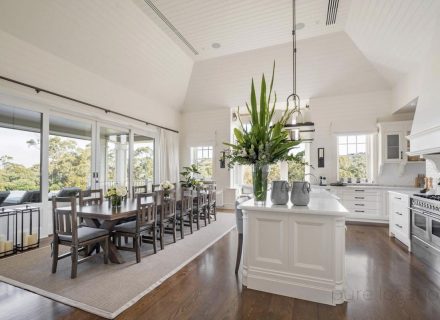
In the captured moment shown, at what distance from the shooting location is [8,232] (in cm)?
341

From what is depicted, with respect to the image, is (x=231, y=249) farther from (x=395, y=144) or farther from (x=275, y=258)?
(x=395, y=144)

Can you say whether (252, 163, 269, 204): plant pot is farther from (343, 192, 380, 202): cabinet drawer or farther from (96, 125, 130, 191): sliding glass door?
(343, 192, 380, 202): cabinet drawer

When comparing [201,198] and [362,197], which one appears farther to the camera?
[362,197]

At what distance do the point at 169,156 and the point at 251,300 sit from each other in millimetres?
5388

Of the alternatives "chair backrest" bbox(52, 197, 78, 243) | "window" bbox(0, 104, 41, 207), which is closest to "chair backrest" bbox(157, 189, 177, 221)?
"chair backrest" bbox(52, 197, 78, 243)

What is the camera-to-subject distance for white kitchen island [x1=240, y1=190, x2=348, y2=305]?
2.06 meters

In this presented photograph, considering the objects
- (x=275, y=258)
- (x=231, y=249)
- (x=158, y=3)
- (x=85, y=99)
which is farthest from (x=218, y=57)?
(x=275, y=258)

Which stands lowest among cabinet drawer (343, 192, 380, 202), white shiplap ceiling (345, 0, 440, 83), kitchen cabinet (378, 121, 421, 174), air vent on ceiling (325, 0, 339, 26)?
cabinet drawer (343, 192, 380, 202)

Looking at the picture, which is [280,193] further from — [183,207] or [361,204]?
[361,204]

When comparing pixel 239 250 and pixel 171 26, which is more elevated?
pixel 171 26

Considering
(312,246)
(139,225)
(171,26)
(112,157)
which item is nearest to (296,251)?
(312,246)

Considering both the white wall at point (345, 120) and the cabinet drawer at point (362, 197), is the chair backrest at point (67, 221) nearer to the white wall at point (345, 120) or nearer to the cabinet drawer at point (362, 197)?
the cabinet drawer at point (362, 197)

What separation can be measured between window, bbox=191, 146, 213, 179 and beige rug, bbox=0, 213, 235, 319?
4.01m

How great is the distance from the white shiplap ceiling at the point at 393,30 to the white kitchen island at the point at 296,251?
3.21m
